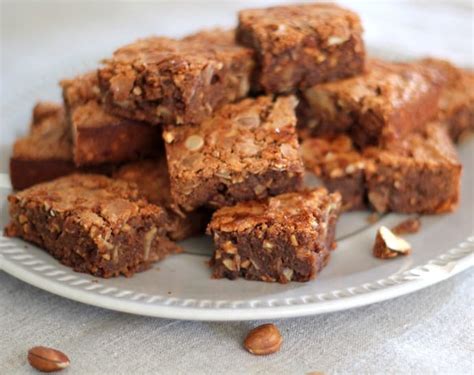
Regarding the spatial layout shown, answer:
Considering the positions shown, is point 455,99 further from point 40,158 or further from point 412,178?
point 40,158

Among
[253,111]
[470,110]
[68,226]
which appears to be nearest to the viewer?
[68,226]

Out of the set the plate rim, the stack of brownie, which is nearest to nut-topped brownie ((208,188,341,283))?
the stack of brownie

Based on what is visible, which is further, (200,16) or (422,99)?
(200,16)

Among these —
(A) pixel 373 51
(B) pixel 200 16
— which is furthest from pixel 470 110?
(B) pixel 200 16

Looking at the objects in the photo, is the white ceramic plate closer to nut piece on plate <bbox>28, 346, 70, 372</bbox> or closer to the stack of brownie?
the stack of brownie

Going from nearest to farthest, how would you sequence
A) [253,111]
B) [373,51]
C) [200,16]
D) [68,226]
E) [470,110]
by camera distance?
[68,226] < [253,111] < [470,110] < [373,51] < [200,16]

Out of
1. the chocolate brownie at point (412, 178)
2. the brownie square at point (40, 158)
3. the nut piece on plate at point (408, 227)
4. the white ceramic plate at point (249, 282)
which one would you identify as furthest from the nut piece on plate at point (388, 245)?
the brownie square at point (40, 158)

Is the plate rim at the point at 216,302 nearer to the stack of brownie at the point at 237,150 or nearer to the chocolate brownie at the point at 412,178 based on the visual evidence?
the stack of brownie at the point at 237,150

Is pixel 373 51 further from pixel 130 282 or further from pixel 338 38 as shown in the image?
pixel 130 282
